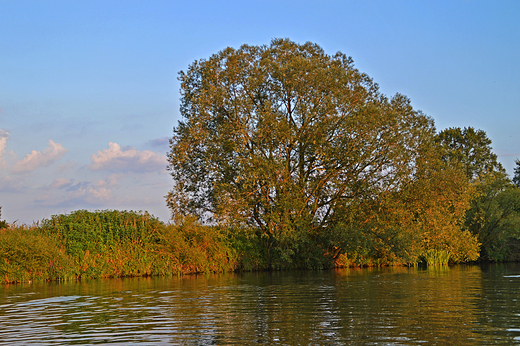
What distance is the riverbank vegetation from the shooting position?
110 ft

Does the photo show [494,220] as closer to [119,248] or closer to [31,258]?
[119,248]

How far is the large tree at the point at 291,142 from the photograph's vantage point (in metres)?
34.5

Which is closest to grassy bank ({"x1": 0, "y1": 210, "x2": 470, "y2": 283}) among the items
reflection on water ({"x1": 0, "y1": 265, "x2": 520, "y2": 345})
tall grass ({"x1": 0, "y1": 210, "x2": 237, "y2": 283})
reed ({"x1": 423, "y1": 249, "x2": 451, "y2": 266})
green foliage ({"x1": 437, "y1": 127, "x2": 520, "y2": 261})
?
tall grass ({"x1": 0, "y1": 210, "x2": 237, "y2": 283})

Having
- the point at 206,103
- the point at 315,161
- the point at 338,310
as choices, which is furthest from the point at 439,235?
the point at 338,310

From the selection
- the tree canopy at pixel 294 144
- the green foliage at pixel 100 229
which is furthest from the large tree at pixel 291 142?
the green foliage at pixel 100 229

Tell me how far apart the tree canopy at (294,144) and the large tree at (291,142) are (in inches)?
2.9

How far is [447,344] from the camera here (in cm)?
777

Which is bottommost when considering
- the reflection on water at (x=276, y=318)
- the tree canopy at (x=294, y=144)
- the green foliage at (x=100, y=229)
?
the reflection on water at (x=276, y=318)

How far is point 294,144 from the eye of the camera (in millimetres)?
36562

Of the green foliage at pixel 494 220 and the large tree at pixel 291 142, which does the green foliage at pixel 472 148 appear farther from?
the large tree at pixel 291 142

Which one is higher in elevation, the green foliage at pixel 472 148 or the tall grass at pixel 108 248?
the green foliage at pixel 472 148

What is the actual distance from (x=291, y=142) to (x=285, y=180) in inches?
129

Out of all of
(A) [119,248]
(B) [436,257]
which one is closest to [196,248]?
(A) [119,248]

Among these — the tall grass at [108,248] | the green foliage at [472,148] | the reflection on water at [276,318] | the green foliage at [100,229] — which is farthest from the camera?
the green foliage at [472,148]
